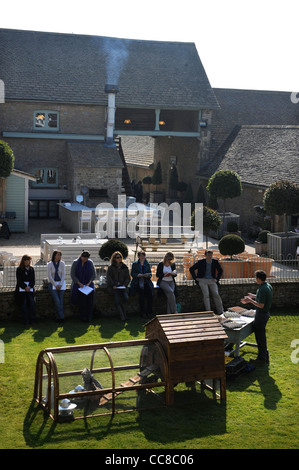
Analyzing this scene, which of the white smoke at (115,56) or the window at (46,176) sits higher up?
the white smoke at (115,56)

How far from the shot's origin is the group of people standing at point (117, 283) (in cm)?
1340

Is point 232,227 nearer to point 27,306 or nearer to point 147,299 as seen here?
point 147,299

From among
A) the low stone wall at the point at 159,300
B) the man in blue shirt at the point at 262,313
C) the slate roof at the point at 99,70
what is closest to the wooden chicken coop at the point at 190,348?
the man in blue shirt at the point at 262,313

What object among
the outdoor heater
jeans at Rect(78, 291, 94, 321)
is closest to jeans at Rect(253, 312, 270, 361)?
jeans at Rect(78, 291, 94, 321)

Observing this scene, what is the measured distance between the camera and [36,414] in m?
9.37

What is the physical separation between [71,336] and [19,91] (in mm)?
21409

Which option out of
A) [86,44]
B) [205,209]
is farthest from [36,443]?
[86,44]

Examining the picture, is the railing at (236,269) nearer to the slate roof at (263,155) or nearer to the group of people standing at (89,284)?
the group of people standing at (89,284)

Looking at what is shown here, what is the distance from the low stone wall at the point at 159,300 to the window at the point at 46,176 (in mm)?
19014

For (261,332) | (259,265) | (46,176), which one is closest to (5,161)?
(46,176)

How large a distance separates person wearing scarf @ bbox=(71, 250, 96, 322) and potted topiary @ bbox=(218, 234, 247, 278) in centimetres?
470

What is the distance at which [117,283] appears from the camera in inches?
553

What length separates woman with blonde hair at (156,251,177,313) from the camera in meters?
13.9

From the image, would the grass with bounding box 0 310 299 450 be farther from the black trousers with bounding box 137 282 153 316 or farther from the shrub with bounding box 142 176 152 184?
the shrub with bounding box 142 176 152 184
